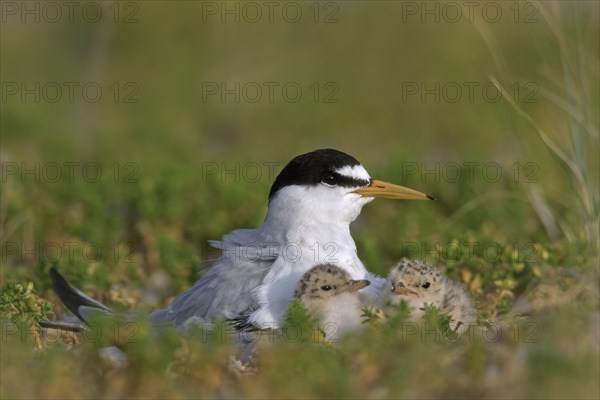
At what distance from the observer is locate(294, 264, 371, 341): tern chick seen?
427cm

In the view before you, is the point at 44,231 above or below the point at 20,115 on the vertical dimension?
below

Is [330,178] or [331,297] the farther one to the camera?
[330,178]

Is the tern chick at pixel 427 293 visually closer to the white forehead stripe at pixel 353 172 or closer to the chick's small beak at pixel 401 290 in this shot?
the chick's small beak at pixel 401 290

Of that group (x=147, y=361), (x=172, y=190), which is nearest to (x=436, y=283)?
(x=147, y=361)

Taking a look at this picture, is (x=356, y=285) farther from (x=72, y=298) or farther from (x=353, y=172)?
(x=72, y=298)

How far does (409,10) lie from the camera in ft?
38.9

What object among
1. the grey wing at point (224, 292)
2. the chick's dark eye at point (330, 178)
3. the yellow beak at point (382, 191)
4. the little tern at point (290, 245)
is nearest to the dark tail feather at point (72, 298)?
the little tern at point (290, 245)

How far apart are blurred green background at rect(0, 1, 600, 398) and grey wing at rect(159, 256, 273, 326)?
78 centimetres

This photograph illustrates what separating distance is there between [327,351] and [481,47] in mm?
8462

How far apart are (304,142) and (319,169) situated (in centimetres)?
591

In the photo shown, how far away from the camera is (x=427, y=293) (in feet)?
14.7

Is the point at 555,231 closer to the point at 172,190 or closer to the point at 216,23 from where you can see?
the point at 172,190

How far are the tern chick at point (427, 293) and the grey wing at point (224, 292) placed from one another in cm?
58

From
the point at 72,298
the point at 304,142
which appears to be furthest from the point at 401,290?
the point at 304,142
